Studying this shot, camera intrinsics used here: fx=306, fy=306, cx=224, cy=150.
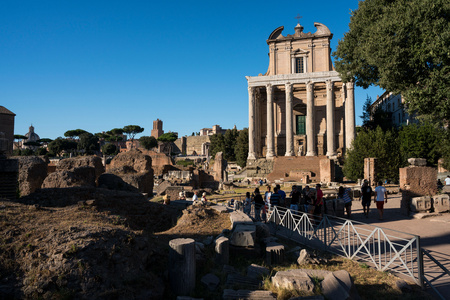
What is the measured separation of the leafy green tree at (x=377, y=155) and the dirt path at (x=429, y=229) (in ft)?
37.6

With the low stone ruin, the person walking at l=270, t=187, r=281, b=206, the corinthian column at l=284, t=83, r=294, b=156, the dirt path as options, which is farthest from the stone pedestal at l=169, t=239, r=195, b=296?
the corinthian column at l=284, t=83, r=294, b=156

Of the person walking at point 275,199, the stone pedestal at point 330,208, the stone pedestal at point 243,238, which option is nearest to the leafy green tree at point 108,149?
the person walking at point 275,199

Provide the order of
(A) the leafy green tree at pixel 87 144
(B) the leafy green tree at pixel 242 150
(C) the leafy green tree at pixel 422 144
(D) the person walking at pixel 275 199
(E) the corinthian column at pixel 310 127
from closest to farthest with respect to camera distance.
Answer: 1. (D) the person walking at pixel 275 199
2. (C) the leafy green tree at pixel 422 144
3. (E) the corinthian column at pixel 310 127
4. (B) the leafy green tree at pixel 242 150
5. (A) the leafy green tree at pixel 87 144

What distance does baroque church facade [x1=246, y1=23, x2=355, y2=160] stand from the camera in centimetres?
3800

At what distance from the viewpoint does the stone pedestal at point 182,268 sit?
4957 mm

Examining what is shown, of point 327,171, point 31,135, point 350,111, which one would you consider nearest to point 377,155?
point 327,171

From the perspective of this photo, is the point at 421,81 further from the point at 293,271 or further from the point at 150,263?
the point at 150,263

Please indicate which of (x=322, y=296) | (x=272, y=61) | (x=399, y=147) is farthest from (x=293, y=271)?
(x=272, y=61)

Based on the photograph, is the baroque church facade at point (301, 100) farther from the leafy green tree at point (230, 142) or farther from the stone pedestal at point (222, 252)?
the stone pedestal at point (222, 252)

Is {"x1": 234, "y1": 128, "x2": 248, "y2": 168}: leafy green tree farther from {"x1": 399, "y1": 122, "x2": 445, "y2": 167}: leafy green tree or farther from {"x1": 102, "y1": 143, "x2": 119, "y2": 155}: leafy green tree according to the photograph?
{"x1": 102, "y1": 143, "x2": 119, "y2": 155}: leafy green tree

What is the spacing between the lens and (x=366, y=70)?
18453mm

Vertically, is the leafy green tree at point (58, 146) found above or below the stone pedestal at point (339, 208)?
above

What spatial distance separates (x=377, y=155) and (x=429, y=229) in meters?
17.4

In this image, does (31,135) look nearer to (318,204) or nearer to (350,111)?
(350,111)
